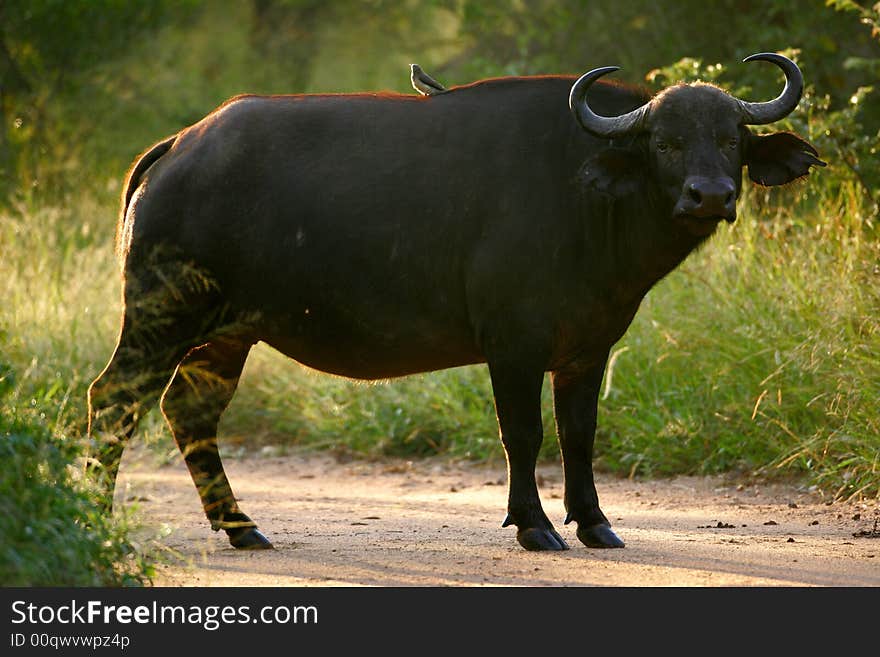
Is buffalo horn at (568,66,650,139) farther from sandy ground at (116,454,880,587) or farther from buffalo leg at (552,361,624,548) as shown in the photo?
sandy ground at (116,454,880,587)

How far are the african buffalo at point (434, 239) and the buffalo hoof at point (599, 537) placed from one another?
0.01 m

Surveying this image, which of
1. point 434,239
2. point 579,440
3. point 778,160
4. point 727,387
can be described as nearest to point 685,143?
point 778,160

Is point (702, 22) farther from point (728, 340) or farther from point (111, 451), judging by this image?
point (111, 451)

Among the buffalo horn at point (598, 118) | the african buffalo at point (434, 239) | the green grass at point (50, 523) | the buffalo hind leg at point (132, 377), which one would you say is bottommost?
the green grass at point (50, 523)

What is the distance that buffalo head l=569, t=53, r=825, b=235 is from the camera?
6203 mm

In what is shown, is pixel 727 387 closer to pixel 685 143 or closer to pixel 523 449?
pixel 523 449

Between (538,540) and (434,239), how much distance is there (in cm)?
150

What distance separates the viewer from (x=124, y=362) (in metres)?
7.12

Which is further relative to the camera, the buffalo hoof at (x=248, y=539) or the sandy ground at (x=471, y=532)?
the buffalo hoof at (x=248, y=539)

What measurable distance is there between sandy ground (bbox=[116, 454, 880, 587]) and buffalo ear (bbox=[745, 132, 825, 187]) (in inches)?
70.2

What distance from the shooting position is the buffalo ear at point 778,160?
689 centimetres

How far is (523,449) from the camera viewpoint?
6.71 m

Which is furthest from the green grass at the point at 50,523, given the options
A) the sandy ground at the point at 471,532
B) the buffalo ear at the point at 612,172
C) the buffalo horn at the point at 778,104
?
the buffalo horn at the point at 778,104

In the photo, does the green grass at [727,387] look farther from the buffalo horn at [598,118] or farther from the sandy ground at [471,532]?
the buffalo horn at [598,118]
